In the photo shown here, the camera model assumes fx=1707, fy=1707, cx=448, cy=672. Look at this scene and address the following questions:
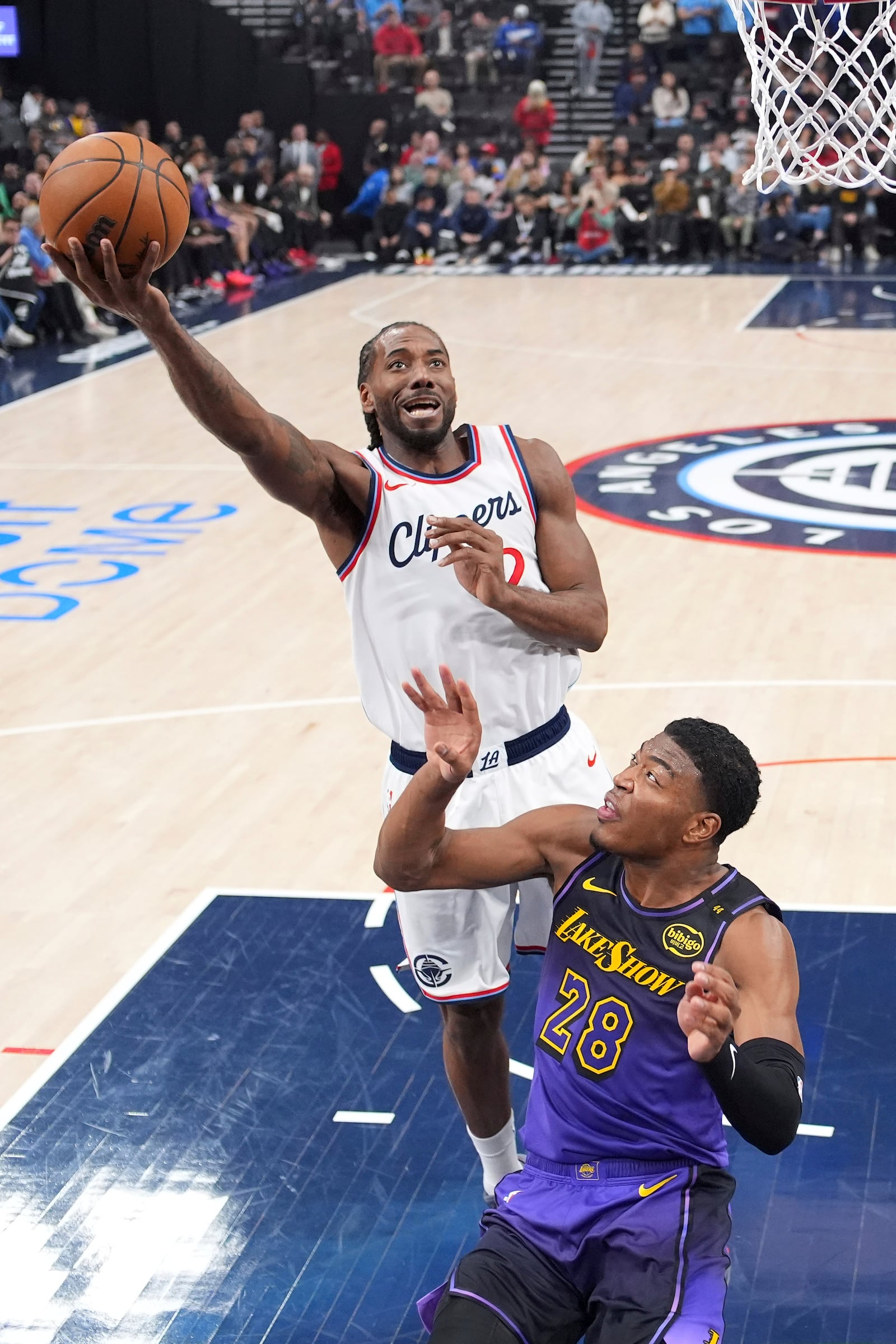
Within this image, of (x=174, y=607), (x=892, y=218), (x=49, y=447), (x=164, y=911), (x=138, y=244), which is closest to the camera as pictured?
(x=138, y=244)

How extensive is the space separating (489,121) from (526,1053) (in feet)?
80.4

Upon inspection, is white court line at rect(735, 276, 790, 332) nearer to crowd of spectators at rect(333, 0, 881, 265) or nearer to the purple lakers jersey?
crowd of spectators at rect(333, 0, 881, 265)

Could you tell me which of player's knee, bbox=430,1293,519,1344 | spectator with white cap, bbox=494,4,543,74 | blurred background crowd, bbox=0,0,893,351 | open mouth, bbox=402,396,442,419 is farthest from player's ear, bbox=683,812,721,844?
spectator with white cap, bbox=494,4,543,74

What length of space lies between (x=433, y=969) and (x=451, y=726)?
3.45ft

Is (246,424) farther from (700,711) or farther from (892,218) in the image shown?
(892,218)

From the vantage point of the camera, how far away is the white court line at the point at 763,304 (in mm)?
18562

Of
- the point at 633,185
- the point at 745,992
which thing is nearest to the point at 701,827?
the point at 745,992

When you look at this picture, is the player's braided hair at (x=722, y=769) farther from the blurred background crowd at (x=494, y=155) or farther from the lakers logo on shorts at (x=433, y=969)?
the blurred background crowd at (x=494, y=155)

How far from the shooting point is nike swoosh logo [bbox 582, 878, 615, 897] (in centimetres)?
354

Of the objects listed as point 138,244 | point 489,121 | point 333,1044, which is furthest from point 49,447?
point 489,121

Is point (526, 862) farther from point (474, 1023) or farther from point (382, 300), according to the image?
point (382, 300)

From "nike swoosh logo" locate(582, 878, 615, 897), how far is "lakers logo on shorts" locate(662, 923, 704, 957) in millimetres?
156

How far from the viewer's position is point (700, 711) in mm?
7902

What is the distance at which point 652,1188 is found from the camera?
3.30m
